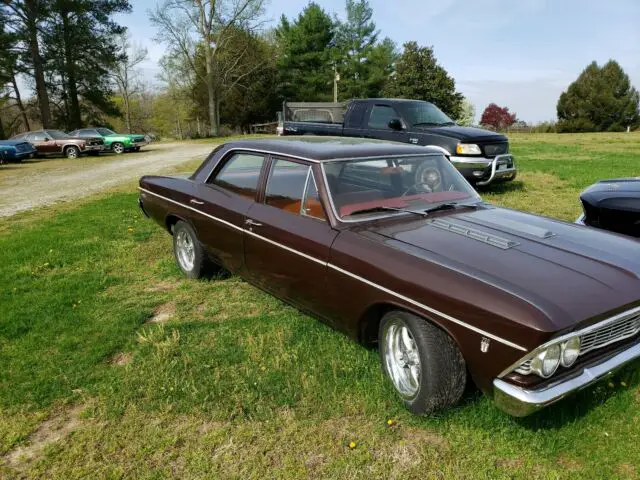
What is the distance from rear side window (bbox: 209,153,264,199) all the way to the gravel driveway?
257 inches

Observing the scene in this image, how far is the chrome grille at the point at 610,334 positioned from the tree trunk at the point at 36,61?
34.2 metres

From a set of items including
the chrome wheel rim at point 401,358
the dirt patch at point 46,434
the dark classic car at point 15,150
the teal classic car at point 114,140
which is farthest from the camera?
the teal classic car at point 114,140

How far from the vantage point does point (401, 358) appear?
115 inches

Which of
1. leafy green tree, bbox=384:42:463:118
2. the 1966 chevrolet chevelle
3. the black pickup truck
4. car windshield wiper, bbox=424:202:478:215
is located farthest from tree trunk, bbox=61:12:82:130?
car windshield wiper, bbox=424:202:478:215

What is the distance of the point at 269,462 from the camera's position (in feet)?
8.16

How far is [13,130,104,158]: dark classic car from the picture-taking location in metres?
21.8

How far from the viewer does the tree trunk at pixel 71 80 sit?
2991 centimetres

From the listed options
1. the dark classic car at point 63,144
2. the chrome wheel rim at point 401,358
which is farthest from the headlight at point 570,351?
the dark classic car at point 63,144

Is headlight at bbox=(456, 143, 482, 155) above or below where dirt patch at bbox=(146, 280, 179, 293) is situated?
above

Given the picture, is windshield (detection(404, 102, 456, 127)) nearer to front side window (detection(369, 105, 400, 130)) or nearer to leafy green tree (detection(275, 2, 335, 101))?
front side window (detection(369, 105, 400, 130))

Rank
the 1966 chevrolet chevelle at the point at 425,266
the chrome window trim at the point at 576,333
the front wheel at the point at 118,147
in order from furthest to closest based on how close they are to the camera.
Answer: the front wheel at the point at 118,147, the 1966 chevrolet chevelle at the point at 425,266, the chrome window trim at the point at 576,333

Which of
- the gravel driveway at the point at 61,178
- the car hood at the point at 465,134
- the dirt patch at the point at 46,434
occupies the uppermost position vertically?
the car hood at the point at 465,134

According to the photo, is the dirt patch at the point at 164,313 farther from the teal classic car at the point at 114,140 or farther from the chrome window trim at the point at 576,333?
the teal classic car at the point at 114,140

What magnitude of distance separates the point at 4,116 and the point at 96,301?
170 feet
